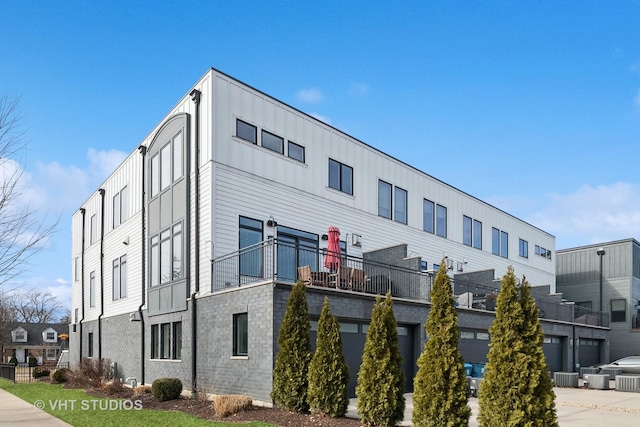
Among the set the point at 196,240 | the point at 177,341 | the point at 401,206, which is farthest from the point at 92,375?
the point at 401,206

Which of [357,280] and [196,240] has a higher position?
[196,240]

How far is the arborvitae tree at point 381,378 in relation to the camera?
422 inches

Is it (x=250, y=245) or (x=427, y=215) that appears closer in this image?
(x=250, y=245)

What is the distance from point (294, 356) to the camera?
1259 cm

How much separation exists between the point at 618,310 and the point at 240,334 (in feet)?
91.3

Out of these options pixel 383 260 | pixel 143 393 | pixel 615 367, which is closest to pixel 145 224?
pixel 143 393

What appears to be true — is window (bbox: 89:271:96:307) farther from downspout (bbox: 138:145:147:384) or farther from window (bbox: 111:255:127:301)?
downspout (bbox: 138:145:147:384)

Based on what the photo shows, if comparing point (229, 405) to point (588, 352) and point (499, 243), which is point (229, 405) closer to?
point (499, 243)

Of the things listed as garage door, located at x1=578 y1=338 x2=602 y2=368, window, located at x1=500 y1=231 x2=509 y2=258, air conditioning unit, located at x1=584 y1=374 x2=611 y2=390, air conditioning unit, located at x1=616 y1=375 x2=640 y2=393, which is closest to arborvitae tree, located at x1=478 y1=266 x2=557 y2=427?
air conditioning unit, located at x1=616 y1=375 x2=640 y2=393

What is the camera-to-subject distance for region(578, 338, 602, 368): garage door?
28562 millimetres

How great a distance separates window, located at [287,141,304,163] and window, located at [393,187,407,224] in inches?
213

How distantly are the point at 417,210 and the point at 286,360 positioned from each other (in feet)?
41.3

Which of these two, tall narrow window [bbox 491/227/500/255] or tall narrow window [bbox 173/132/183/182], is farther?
tall narrow window [bbox 491/227/500/255]

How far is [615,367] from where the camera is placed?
23.6 m
